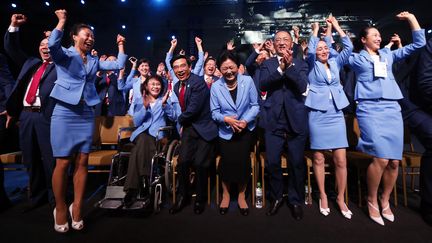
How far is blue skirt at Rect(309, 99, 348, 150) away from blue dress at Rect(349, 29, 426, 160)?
0.60 ft

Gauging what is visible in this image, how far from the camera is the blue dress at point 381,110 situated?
82.9 inches

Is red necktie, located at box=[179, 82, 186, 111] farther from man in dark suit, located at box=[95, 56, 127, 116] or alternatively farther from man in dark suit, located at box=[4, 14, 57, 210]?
man in dark suit, located at box=[95, 56, 127, 116]

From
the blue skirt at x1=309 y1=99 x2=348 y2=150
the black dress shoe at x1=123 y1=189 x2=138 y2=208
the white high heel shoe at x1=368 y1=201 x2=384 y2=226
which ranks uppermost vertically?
the blue skirt at x1=309 y1=99 x2=348 y2=150

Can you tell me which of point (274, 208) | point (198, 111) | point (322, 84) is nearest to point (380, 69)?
point (322, 84)

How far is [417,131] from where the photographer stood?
227 centimetres

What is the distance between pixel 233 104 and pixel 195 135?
1.69 feet

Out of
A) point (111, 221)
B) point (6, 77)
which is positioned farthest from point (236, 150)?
point (6, 77)

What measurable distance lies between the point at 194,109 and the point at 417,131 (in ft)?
6.81

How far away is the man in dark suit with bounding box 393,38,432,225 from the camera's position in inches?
84.8

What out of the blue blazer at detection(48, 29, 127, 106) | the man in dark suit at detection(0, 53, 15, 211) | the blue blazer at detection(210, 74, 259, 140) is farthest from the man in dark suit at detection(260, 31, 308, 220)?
the man in dark suit at detection(0, 53, 15, 211)

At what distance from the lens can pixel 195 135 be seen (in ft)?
8.27

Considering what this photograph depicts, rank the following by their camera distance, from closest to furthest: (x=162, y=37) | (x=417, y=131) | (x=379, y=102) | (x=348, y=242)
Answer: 1. (x=348, y=242)
2. (x=379, y=102)
3. (x=417, y=131)
4. (x=162, y=37)

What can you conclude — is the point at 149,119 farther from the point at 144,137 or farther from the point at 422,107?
the point at 422,107

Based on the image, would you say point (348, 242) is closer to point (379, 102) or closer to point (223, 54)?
point (379, 102)
